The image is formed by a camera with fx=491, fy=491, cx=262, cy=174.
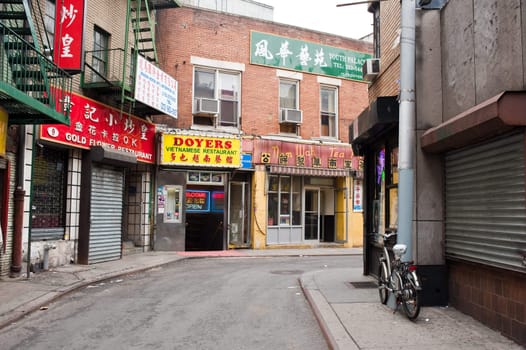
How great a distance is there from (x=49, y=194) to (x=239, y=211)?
8.54 metres

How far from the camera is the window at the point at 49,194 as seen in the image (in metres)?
12.5

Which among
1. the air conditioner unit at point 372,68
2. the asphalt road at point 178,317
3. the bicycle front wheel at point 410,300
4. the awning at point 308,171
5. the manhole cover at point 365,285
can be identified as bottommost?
the asphalt road at point 178,317

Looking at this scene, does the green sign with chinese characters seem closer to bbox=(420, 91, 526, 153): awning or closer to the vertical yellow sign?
the vertical yellow sign

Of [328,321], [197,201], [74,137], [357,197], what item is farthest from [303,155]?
[328,321]

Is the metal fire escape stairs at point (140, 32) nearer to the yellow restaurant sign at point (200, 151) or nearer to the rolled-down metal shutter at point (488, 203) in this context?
the yellow restaurant sign at point (200, 151)

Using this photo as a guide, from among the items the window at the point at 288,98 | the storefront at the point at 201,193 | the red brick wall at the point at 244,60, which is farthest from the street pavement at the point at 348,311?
the window at the point at 288,98

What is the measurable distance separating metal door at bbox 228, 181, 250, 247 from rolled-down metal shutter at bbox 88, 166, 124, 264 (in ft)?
18.4

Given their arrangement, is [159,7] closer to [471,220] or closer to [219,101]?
[219,101]

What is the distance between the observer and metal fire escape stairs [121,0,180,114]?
14820 mm

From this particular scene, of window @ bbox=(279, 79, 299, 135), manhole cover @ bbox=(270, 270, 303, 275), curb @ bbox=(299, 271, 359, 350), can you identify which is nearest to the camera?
curb @ bbox=(299, 271, 359, 350)

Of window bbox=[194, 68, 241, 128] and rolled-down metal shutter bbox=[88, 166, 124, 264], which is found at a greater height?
window bbox=[194, 68, 241, 128]

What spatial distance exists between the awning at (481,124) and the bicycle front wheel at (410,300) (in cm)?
214

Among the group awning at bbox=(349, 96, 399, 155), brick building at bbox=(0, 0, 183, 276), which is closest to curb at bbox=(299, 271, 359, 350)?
awning at bbox=(349, 96, 399, 155)

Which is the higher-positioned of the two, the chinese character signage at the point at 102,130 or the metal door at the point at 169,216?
the chinese character signage at the point at 102,130
